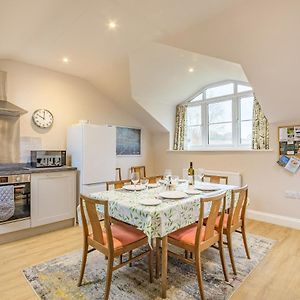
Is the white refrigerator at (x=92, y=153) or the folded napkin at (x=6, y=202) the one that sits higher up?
the white refrigerator at (x=92, y=153)

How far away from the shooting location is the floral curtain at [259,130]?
3992 millimetres

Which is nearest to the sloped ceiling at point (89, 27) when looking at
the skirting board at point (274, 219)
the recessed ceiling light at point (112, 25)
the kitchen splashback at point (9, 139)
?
the recessed ceiling light at point (112, 25)

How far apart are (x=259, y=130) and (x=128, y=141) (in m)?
2.79

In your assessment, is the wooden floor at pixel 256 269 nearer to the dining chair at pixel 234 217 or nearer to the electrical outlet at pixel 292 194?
the dining chair at pixel 234 217

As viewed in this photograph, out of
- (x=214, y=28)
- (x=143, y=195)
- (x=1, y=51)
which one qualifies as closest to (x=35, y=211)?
(x=143, y=195)

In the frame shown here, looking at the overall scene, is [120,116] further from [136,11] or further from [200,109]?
[136,11]

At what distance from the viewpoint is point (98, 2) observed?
2.23 m

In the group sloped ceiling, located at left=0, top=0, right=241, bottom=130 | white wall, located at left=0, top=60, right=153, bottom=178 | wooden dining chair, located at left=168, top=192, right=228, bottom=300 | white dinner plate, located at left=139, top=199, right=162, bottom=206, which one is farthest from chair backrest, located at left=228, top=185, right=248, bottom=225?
white wall, located at left=0, top=60, right=153, bottom=178

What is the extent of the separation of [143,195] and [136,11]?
196 centimetres

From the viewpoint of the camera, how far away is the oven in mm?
2988

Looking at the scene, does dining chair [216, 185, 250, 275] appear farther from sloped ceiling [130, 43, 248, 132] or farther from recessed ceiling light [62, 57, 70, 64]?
recessed ceiling light [62, 57, 70, 64]

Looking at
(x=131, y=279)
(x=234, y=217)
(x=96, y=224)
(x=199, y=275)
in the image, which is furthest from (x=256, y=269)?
(x=96, y=224)

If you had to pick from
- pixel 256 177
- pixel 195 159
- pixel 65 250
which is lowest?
pixel 65 250

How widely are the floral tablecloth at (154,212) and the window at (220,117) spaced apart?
273 cm
